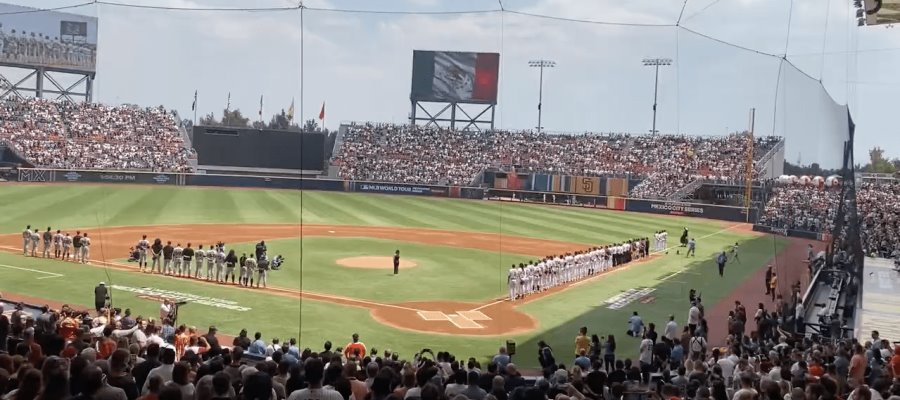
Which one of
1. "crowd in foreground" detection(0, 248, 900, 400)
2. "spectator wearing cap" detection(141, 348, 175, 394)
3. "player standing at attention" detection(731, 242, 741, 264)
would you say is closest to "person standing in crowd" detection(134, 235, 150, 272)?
"crowd in foreground" detection(0, 248, 900, 400)

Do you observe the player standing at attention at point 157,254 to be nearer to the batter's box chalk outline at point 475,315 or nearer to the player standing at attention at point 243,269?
the player standing at attention at point 243,269

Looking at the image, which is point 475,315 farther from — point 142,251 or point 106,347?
point 106,347

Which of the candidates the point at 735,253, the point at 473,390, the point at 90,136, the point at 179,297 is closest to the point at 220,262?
the point at 179,297

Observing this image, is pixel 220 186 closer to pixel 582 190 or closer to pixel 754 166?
pixel 582 190

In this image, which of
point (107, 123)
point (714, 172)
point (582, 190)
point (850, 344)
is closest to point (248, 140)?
point (107, 123)

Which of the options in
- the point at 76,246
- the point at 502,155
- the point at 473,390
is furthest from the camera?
the point at 502,155
